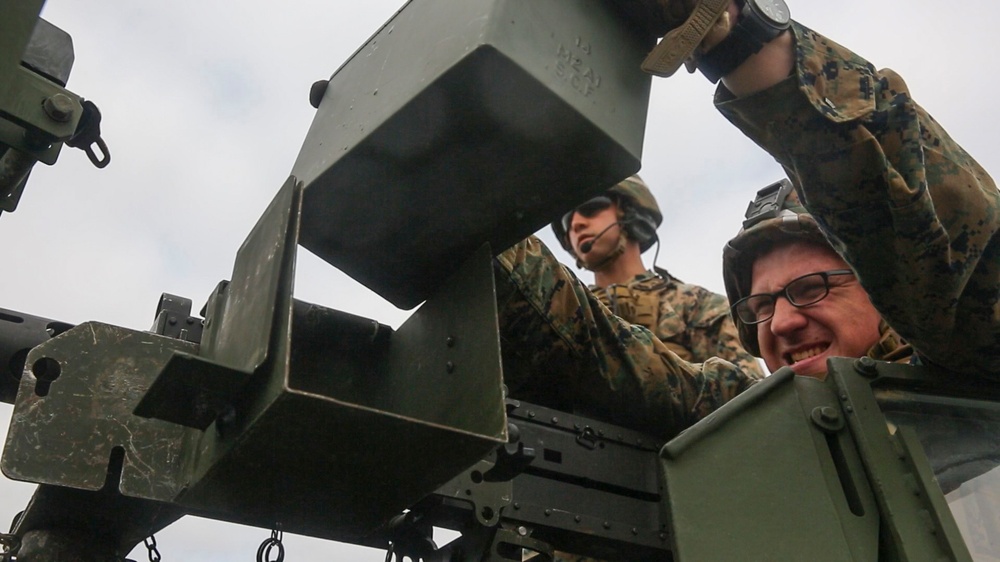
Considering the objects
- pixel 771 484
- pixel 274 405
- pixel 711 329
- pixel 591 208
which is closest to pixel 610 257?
pixel 591 208

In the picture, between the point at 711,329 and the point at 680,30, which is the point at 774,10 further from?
the point at 711,329

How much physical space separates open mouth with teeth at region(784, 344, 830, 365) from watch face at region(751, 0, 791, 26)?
1416 millimetres

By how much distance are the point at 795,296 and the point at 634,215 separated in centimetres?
303

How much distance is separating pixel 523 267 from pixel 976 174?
142 cm

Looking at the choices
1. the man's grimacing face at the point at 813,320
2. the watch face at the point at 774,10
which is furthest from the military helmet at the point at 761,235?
the watch face at the point at 774,10

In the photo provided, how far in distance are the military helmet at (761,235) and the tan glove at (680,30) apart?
177 cm

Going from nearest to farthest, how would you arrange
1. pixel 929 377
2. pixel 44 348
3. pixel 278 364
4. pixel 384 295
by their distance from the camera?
pixel 278 364 < pixel 44 348 < pixel 384 295 < pixel 929 377

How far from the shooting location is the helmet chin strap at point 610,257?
659 cm

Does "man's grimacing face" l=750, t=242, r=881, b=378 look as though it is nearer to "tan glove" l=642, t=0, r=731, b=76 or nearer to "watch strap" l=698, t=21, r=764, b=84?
"watch strap" l=698, t=21, r=764, b=84

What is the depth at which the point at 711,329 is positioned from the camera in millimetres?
5613

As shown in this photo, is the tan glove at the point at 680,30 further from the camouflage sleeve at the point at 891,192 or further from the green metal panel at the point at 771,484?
the green metal panel at the point at 771,484

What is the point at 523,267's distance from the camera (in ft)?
10.7

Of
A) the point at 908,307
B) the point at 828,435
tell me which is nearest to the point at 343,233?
the point at 828,435

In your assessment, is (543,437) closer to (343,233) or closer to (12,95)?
(343,233)
